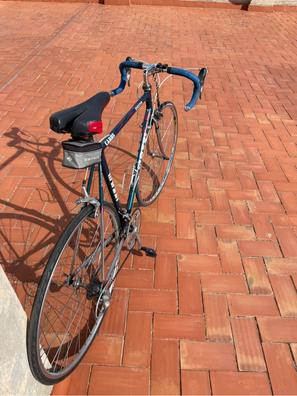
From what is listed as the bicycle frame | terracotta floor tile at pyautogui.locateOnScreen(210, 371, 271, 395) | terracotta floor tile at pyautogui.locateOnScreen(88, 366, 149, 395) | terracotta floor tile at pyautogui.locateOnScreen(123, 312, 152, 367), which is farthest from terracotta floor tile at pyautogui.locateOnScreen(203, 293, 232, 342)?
the bicycle frame

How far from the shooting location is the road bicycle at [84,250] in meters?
1.43

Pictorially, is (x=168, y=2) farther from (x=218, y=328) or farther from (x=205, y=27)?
(x=218, y=328)

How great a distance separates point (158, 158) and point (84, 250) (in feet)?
4.58

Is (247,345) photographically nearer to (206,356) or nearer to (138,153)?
(206,356)

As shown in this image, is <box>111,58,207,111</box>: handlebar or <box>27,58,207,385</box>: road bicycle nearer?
<box>27,58,207,385</box>: road bicycle

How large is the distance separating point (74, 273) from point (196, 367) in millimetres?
858

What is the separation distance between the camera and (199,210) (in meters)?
2.92

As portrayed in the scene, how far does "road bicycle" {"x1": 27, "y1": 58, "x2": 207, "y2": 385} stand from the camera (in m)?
1.43

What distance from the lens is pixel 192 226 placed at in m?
2.75

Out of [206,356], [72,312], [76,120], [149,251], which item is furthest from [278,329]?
[76,120]

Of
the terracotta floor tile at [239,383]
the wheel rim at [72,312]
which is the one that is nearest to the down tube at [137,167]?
the wheel rim at [72,312]

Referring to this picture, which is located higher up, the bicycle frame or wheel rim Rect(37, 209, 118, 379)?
the bicycle frame

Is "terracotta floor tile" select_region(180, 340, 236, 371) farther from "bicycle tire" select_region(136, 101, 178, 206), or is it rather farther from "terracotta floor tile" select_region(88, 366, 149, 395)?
"bicycle tire" select_region(136, 101, 178, 206)

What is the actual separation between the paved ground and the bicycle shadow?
1cm
